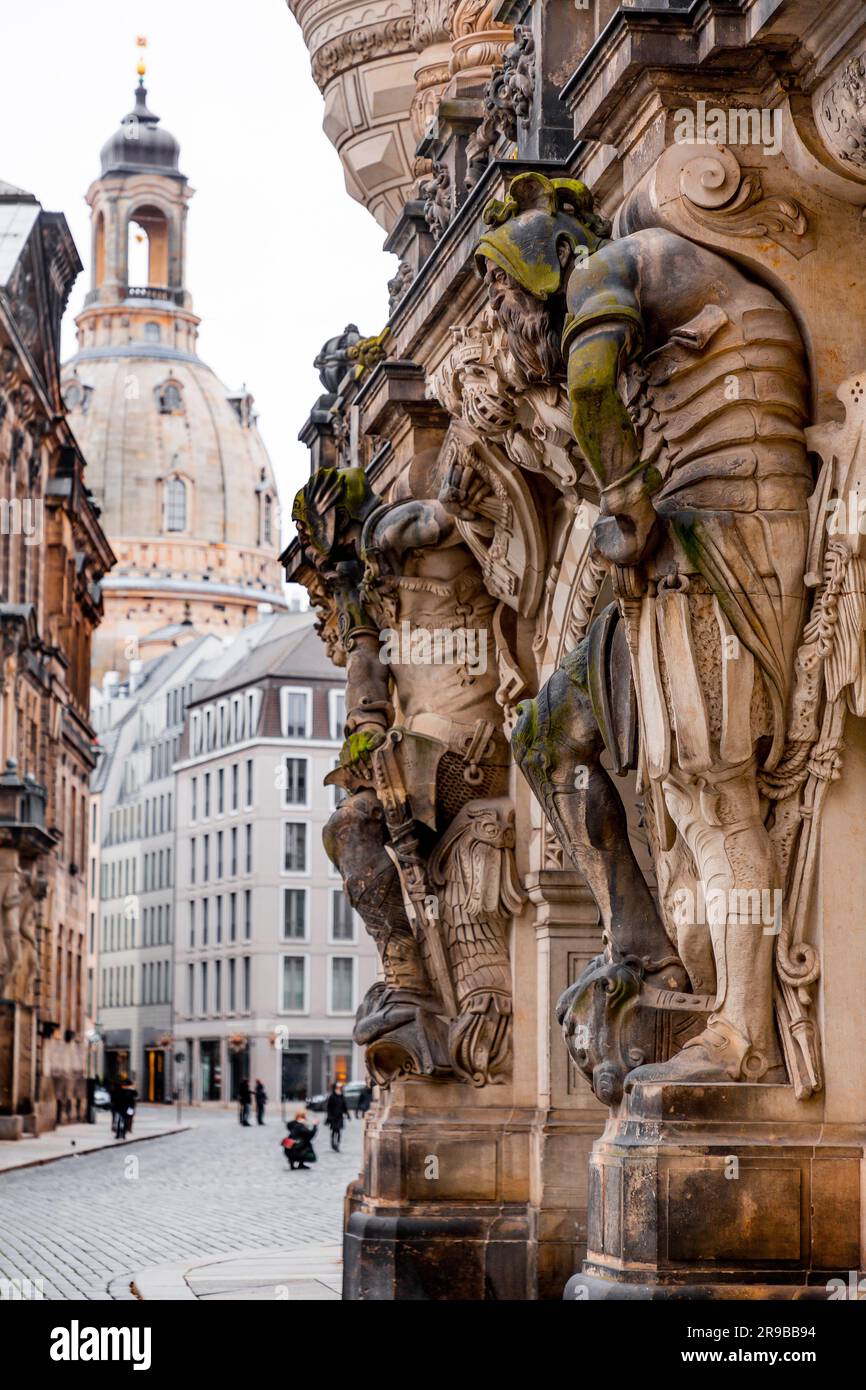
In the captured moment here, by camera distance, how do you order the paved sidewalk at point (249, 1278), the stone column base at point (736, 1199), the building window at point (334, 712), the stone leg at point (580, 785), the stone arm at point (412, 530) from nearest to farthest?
1. the stone column base at point (736, 1199)
2. the stone leg at point (580, 785)
3. the stone arm at point (412, 530)
4. the paved sidewalk at point (249, 1278)
5. the building window at point (334, 712)

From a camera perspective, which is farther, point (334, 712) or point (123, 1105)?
point (334, 712)

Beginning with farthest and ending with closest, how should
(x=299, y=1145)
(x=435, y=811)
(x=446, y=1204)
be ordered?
(x=299, y=1145), (x=435, y=811), (x=446, y=1204)

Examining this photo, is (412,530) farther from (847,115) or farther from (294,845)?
(294,845)

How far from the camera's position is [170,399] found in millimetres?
154500

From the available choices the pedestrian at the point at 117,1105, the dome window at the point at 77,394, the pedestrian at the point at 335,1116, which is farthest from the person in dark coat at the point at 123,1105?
the dome window at the point at 77,394

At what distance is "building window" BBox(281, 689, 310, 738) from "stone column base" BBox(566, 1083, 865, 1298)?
8563 cm

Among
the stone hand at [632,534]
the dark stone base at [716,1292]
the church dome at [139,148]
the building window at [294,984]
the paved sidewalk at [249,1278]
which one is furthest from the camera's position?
the church dome at [139,148]

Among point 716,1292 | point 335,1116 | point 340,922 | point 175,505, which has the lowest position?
point 335,1116

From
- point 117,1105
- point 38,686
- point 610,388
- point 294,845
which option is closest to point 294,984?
point 294,845

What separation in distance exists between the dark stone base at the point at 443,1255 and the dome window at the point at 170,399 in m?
141

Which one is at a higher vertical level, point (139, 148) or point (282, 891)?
point (139, 148)

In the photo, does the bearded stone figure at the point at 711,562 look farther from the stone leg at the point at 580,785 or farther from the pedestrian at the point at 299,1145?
the pedestrian at the point at 299,1145

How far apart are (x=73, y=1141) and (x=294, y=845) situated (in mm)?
47714

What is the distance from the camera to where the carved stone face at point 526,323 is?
33.9 feet
